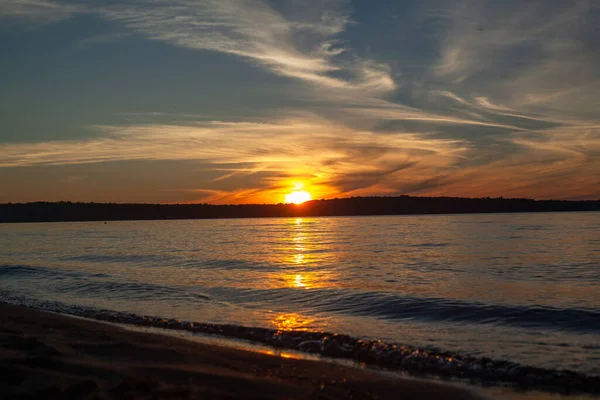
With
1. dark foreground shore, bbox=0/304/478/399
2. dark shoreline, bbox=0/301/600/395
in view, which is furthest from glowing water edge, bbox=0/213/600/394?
dark foreground shore, bbox=0/304/478/399

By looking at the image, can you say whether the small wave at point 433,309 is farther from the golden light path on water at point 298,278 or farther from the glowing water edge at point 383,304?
the golden light path on water at point 298,278

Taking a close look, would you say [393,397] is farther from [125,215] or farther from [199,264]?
[125,215]

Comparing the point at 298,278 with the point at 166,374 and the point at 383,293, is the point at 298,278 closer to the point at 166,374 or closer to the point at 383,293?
the point at 383,293

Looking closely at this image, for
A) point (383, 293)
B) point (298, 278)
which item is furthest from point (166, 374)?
point (298, 278)

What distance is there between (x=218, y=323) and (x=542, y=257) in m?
21.5

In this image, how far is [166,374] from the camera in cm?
710

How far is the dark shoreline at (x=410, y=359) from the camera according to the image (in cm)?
776

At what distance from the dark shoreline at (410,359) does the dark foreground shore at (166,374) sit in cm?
87

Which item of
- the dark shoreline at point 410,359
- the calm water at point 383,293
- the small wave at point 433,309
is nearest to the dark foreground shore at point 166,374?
the dark shoreline at point 410,359

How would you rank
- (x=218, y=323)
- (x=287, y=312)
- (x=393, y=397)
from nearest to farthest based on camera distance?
(x=393, y=397) < (x=218, y=323) < (x=287, y=312)

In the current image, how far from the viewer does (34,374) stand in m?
6.52

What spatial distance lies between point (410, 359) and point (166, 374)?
4266mm

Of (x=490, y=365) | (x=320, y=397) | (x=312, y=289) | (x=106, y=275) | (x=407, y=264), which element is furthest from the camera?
(x=407, y=264)

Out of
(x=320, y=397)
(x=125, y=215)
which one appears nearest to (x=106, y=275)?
(x=320, y=397)
